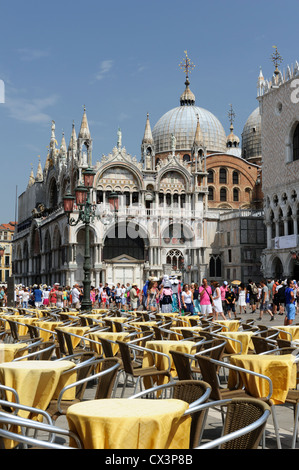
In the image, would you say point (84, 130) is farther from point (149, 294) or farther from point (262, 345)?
point (262, 345)

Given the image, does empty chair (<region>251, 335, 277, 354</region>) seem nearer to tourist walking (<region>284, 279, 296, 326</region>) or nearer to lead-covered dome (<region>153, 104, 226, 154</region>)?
tourist walking (<region>284, 279, 296, 326</region>)

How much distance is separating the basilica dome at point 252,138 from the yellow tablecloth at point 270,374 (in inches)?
2163

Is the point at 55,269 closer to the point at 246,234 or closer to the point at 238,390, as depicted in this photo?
the point at 246,234

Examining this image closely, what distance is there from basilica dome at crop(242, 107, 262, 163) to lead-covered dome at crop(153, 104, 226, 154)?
13.2ft

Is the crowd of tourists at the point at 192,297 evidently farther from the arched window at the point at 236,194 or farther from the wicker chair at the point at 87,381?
the arched window at the point at 236,194

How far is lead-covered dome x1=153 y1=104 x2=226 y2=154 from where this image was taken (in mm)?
54781

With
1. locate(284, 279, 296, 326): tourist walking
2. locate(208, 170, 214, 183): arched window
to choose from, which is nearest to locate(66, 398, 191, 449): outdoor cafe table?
locate(284, 279, 296, 326): tourist walking

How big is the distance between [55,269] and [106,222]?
7472 mm

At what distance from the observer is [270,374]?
5344mm

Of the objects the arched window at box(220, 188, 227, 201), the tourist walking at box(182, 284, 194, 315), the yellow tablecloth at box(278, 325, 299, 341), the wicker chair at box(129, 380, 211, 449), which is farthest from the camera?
the arched window at box(220, 188, 227, 201)

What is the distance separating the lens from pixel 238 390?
545cm

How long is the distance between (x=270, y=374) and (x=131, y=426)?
245 centimetres

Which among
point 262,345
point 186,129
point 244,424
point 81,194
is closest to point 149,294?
point 81,194

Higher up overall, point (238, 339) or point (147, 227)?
point (147, 227)
